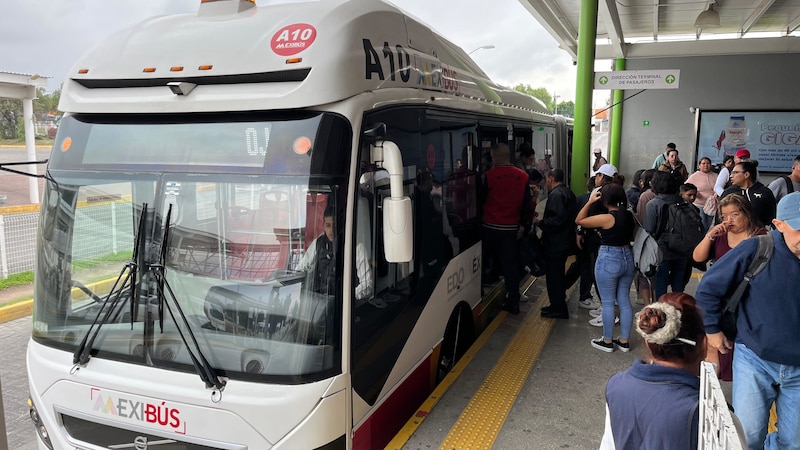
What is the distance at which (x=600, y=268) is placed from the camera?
5.48 m

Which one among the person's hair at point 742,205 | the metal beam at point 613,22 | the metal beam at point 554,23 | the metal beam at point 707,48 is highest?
the metal beam at point 554,23

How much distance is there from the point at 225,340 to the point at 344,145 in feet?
3.92

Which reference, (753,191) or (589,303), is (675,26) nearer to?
(753,191)

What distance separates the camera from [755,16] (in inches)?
623

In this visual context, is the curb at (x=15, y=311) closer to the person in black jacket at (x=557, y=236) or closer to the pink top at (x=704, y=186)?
Answer: the person in black jacket at (x=557, y=236)

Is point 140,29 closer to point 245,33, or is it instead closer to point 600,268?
point 245,33

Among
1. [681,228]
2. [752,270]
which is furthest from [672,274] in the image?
[752,270]

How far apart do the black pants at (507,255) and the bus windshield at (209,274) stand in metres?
3.64

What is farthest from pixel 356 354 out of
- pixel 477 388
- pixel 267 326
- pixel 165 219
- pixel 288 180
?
pixel 477 388

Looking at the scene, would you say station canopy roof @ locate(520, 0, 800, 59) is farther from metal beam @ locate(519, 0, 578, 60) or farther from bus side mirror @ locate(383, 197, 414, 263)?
bus side mirror @ locate(383, 197, 414, 263)

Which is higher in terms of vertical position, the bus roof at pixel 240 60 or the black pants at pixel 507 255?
the bus roof at pixel 240 60

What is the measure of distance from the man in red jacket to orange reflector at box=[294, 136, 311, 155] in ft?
11.9

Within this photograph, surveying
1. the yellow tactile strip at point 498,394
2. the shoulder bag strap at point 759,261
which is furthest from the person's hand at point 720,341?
the yellow tactile strip at point 498,394

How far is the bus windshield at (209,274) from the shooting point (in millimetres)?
2965
